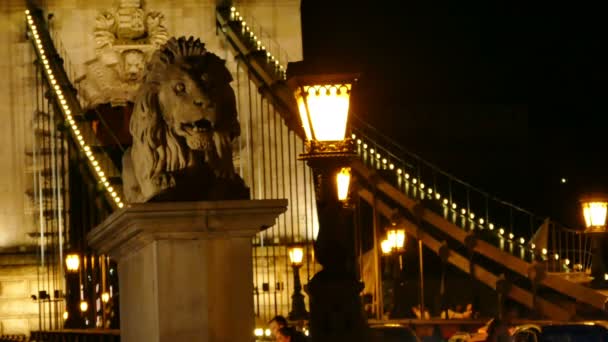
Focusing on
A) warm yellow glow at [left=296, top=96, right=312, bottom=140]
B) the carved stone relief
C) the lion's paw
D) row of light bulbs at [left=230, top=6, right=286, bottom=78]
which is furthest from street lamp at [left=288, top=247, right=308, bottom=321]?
the lion's paw

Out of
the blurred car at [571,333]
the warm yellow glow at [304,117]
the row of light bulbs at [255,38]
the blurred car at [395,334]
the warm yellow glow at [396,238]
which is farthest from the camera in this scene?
the row of light bulbs at [255,38]

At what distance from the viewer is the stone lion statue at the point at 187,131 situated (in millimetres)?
10516

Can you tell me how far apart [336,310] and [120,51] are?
23411 millimetres

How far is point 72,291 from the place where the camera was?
22969 mm

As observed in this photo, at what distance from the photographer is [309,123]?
11039 mm

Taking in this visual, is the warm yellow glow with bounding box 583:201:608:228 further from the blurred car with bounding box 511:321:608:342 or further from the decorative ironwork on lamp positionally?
the decorative ironwork on lamp

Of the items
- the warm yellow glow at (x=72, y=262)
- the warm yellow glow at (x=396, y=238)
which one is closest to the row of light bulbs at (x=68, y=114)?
the warm yellow glow at (x=72, y=262)

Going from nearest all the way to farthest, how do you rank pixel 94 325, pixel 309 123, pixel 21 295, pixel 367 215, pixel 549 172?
pixel 309 123
pixel 94 325
pixel 21 295
pixel 367 215
pixel 549 172

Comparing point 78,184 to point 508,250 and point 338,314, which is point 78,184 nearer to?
point 508,250

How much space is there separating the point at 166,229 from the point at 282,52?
23780 millimetres

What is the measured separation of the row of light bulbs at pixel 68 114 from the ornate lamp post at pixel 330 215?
3.35m

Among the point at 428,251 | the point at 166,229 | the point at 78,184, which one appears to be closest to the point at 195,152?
the point at 166,229

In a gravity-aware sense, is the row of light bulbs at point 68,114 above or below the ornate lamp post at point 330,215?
above

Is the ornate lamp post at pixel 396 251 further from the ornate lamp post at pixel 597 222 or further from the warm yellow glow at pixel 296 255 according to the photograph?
the ornate lamp post at pixel 597 222
